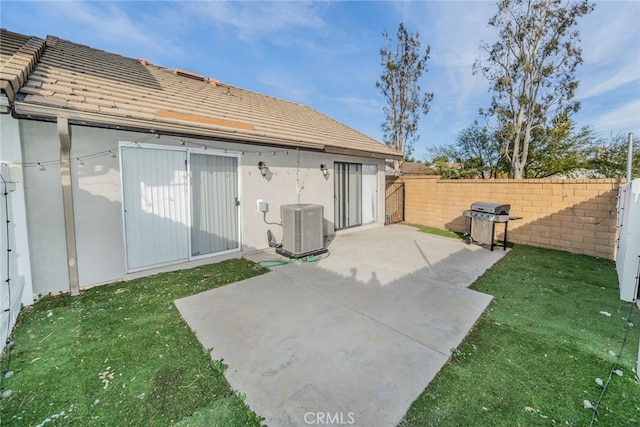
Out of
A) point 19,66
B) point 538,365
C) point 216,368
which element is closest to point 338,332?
point 216,368

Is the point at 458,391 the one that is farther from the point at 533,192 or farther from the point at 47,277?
the point at 533,192

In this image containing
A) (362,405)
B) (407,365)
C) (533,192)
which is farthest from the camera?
(533,192)

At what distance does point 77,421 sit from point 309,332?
6.94 feet

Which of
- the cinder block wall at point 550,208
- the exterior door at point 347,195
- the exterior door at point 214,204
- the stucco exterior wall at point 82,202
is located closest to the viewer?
the stucco exterior wall at point 82,202

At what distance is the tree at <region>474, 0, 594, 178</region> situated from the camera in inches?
422

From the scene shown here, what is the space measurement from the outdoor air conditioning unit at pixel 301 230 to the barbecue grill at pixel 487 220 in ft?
14.5

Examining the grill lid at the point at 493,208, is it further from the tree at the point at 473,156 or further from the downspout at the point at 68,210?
the downspout at the point at 68,210

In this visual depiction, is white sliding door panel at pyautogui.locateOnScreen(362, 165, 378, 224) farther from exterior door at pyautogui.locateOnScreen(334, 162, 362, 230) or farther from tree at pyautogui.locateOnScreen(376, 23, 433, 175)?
tree at pyautogui.locateOnScreen(376, 23, 433, 175)

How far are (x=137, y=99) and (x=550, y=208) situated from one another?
10.7 metres

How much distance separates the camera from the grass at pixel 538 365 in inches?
80.8

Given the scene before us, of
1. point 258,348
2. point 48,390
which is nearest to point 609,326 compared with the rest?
point 258,348

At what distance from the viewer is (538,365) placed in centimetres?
262

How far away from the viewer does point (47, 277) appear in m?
4.18

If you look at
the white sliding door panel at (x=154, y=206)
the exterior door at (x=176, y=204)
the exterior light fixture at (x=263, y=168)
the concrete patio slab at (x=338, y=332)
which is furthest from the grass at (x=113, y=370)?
the exterior light fixture at (x=263, y=168)
